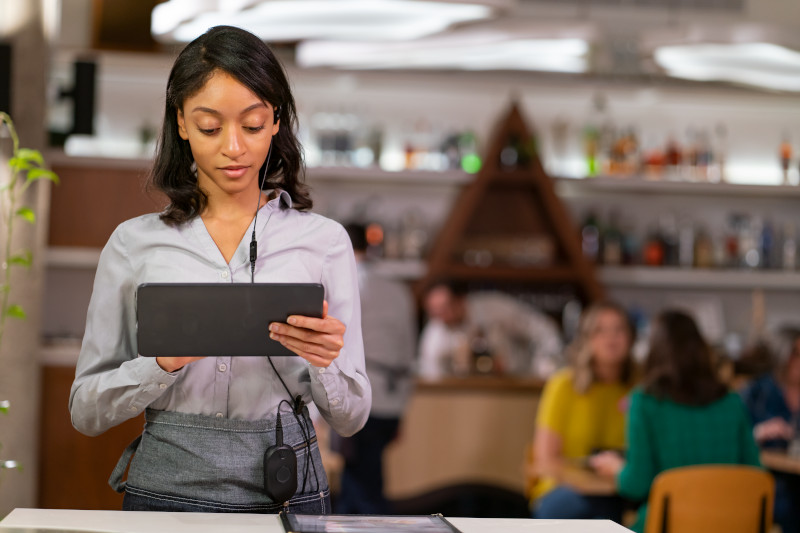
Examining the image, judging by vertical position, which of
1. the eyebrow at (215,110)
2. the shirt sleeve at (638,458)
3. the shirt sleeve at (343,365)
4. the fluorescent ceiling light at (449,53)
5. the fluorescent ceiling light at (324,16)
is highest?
the fluorescent ceiling light at (449,53)

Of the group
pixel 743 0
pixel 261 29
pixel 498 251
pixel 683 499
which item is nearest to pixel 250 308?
pixel 683 499

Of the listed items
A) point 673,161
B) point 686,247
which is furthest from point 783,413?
point 673,161

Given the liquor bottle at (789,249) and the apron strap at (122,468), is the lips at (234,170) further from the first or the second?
the liquor bottle at (789,249)

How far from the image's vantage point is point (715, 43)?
14.8 ft

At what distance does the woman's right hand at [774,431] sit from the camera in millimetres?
4335

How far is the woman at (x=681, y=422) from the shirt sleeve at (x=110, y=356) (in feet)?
7.02

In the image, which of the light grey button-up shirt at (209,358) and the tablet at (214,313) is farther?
the light grey button-up shirt at (209,358)

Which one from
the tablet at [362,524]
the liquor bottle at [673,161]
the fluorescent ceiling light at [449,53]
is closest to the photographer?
the tablet at [362,524]

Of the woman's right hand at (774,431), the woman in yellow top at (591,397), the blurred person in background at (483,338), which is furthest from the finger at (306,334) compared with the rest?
the blurred person in background at (483,338)

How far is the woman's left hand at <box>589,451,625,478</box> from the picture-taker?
3.37 m

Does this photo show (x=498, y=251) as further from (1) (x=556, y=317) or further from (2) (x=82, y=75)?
(2) (x=82, y=75)

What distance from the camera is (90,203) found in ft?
16.3

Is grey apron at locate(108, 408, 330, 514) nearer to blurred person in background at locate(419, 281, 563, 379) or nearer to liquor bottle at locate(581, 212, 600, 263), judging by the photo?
blurred person in background at locate(419, 281, 563, 379)

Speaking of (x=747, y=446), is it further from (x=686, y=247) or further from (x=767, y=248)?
(x=767, y=248)
